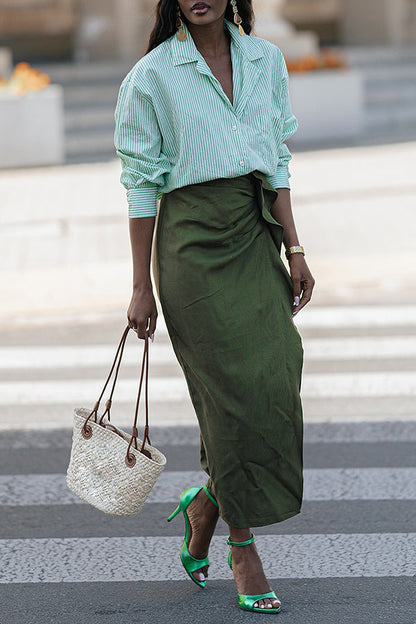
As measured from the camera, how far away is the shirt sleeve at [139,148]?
3604 millimetres

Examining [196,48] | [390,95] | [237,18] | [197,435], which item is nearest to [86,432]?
[196,48]

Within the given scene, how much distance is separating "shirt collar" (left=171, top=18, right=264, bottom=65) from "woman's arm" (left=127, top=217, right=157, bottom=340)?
502 mm

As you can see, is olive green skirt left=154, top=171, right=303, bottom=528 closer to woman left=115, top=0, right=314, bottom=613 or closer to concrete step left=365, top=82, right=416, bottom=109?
woman left=115, top=0, right=314, bottom=613

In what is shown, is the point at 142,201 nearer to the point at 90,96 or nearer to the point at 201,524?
the point at 201,524

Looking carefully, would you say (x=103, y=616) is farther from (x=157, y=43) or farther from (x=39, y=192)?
(x=39, y=192)

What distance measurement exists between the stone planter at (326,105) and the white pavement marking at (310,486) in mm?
11900

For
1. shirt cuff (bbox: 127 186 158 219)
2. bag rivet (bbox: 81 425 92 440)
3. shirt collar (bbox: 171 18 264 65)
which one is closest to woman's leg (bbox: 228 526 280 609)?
bag rivet (bbox: 81 425 92 440)

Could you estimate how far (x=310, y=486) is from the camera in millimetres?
5012

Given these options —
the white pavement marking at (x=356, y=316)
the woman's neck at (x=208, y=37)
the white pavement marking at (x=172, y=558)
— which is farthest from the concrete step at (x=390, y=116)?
the woman's neck at (x=208, y=37)

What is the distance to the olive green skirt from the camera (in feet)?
12.0

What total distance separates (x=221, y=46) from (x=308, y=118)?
1344cm

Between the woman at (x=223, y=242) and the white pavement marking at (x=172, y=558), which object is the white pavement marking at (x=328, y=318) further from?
the woman at (x=223, y=242)

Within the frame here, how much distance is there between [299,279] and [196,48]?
31.6 inches

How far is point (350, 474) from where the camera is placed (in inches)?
203
